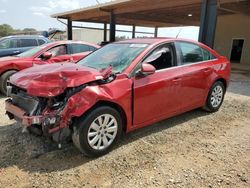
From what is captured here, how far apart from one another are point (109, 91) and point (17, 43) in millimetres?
7993

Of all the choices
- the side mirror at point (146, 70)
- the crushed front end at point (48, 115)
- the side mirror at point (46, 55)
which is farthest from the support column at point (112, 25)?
the crushed front end at point (48, 115)

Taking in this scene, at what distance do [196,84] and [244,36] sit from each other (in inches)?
543

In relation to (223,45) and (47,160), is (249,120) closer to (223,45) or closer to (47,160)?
(47,160)

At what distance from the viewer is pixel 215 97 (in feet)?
16.7

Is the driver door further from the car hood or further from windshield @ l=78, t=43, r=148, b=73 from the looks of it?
the car hood

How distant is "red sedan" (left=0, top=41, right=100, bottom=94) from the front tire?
3.60 metres

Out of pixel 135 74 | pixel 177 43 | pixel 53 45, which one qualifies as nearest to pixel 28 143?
pixel 135 74

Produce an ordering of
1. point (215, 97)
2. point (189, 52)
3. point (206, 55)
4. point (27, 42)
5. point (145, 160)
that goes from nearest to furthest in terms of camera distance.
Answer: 1. point (145, 160)
2. point (189, 52)
3. point (206, 55)
4. point (215, 97)
5. point (27, 42)

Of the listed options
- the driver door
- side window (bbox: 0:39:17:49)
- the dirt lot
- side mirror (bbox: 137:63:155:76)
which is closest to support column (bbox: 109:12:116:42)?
side window (bbox: 0:39:17:49)

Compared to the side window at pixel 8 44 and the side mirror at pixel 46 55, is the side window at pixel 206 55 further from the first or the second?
the side window at pixel 8 44

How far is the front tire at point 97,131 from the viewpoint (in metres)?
3.04

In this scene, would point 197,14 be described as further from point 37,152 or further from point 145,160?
point 37,152

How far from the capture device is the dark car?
952cm

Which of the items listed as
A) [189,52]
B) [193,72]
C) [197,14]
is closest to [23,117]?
[193,72]
